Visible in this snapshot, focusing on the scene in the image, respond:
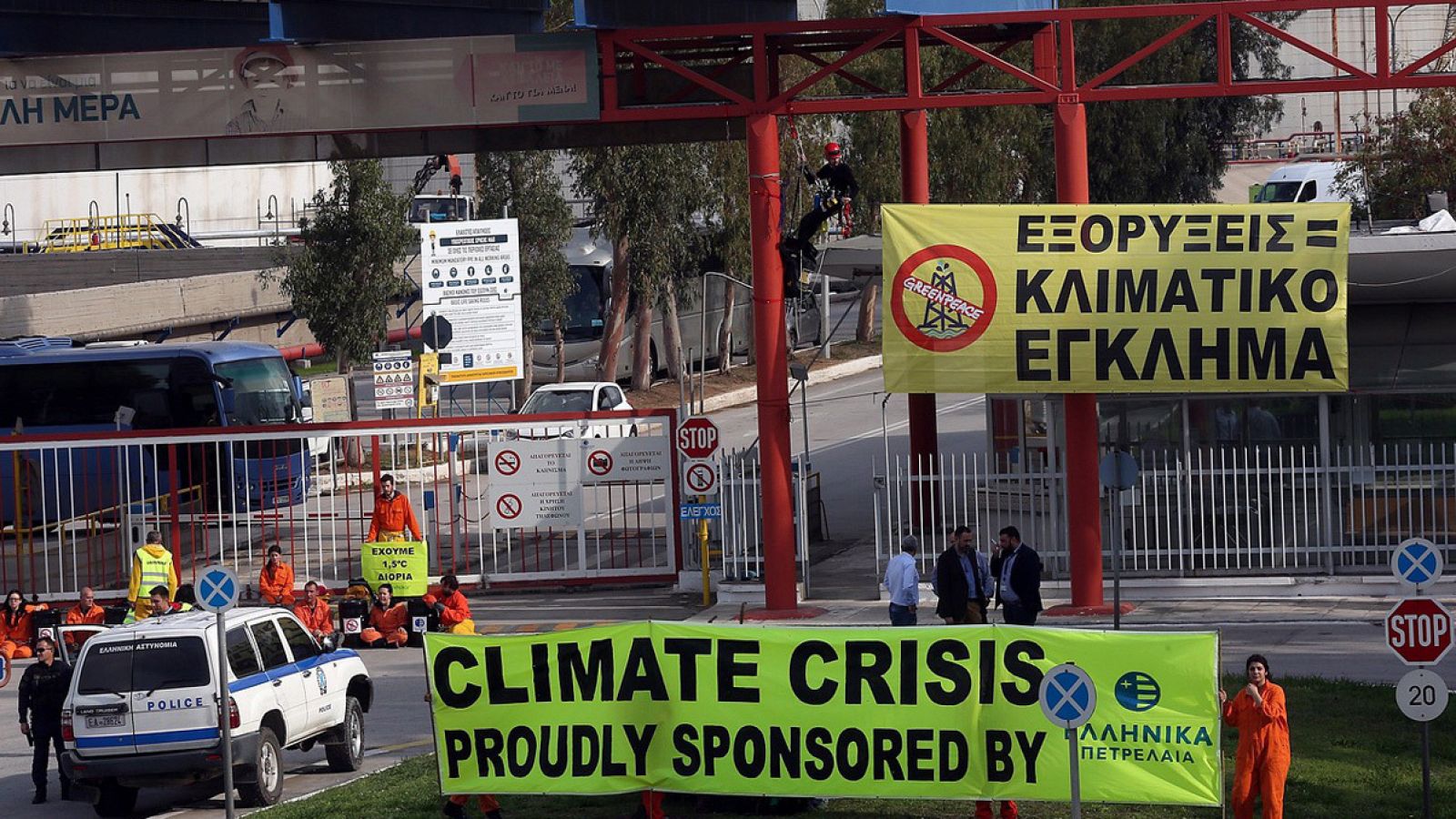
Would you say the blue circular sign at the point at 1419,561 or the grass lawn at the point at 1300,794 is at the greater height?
the blue circular sign at the point at 1419,561

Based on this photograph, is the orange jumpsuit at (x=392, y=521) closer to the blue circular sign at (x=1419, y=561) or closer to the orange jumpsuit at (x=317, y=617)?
the orange jumpsuit at (x=317, y=617)

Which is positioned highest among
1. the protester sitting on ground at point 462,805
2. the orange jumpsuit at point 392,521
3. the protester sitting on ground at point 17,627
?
the orange jumpsuit at point 392,521

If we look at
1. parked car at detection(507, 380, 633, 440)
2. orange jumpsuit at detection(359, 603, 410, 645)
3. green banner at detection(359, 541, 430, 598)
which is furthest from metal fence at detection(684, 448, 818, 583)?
parked car at detection(507, 380, 633, 440)

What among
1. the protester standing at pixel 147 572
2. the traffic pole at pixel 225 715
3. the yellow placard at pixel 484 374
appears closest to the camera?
the traffic pole at pixel 225 715

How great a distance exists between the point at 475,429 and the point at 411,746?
8218 millimetres

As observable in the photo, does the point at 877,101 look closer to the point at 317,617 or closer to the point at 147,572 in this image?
the point at 317,617

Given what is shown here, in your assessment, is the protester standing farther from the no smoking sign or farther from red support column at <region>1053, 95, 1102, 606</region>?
red support column at <region>1053, 95, 1102, 606</region>

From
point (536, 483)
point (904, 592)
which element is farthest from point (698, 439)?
point (904, 592)

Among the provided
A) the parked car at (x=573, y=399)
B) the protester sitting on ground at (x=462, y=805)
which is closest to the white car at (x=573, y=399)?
the parked car at (x=573, y=399)

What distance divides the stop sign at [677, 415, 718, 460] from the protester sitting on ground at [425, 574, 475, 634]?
4104mm

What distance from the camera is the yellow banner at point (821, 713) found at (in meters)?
12.1

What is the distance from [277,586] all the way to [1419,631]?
14.1 m

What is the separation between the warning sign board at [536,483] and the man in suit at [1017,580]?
27.1 feet

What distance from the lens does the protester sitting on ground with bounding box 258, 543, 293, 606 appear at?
882 inches
